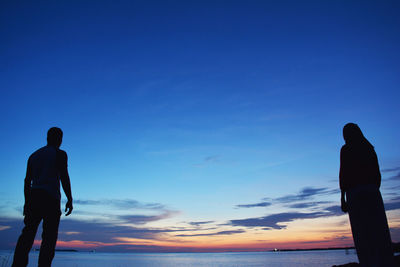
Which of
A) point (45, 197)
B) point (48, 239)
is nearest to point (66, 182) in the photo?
point (45, 197)

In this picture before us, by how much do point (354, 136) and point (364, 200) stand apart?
4.12 feet

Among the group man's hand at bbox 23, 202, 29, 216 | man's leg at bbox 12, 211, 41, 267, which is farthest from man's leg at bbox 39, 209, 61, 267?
man's hand at bbox 23, 202, 29, 216

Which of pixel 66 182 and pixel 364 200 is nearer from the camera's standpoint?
pixel 364 200

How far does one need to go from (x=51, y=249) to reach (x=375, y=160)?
5.74 m

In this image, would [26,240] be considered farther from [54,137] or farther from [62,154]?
[54,137]

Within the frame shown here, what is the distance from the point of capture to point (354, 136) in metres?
4.86

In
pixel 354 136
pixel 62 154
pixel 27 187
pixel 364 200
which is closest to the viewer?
pixel 364 200

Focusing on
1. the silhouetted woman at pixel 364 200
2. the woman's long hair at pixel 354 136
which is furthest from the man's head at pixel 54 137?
the woman's long hair at pixel 354 136

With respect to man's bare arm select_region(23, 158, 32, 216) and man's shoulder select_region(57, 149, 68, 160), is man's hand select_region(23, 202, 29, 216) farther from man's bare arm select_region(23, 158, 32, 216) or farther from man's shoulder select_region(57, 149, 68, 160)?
man's shoulder select_region(57, 149, 68, 160)

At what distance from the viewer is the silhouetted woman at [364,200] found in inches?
158

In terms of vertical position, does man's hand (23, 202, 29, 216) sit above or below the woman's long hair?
below

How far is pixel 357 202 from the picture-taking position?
4.28 meters

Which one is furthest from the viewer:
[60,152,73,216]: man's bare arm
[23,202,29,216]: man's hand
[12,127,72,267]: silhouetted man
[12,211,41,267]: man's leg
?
[60,152,73,216]: man's bare arm

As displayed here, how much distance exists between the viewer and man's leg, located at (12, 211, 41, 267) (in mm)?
3783
